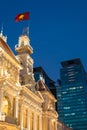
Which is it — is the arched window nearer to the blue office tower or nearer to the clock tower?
the clock tower

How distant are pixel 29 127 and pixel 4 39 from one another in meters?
17.9

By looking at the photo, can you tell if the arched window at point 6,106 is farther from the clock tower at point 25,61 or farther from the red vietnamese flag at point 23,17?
the red vietnamese flag at point 23,17

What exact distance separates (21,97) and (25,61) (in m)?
12.1

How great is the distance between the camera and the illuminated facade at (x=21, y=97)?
41.8 m

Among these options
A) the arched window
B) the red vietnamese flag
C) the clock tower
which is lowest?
the arched window

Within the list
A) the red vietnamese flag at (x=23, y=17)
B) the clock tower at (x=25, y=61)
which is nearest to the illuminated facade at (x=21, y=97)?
the clock tower at (x=25, y=61)

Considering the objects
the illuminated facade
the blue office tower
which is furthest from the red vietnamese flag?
the blue office tower

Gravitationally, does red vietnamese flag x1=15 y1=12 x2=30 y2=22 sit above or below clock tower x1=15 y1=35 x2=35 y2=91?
above

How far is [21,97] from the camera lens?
47812 millimetres

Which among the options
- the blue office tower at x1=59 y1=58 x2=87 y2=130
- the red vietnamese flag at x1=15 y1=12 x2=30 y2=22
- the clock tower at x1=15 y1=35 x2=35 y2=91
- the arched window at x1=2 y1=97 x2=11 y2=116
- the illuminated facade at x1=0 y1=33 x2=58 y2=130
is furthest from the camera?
the blue office tower at x1=59 y1=58 x2=87 y2=130

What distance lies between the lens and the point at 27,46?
59.9m

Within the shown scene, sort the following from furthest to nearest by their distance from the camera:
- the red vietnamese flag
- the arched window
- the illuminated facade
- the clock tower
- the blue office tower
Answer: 1. the blue office tower
2. the clock tower
3. the red vietnamese flag
4. the arched window
5. the illuminated facade

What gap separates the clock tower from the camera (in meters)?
53.8

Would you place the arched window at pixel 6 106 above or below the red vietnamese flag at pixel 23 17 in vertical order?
below
